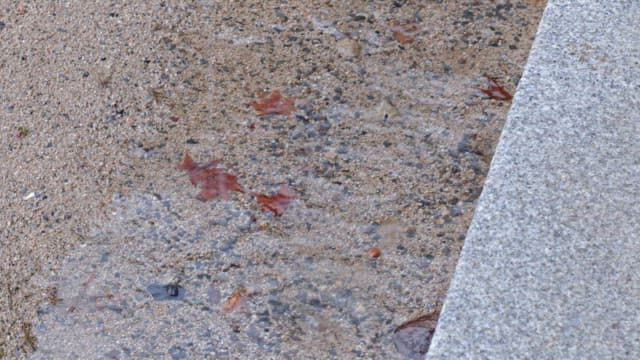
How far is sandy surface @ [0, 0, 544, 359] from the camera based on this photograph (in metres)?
2.12

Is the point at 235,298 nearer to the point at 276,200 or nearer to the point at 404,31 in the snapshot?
the point at 276,200

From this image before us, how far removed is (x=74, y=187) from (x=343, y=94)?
0.83 meters

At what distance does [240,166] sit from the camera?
2443mm

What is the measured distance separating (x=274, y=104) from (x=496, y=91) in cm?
67

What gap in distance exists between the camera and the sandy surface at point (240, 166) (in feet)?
6.94

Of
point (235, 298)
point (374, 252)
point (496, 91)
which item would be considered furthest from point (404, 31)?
point (235, 298)

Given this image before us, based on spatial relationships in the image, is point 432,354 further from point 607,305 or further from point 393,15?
point 393,15

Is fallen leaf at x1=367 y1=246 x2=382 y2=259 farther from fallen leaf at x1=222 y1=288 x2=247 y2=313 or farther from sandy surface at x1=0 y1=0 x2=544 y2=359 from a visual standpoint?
fallen leaf at x1=222 y1=288 x2=247 y2=313

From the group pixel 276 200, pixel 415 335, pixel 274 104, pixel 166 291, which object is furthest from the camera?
pixel 274 104

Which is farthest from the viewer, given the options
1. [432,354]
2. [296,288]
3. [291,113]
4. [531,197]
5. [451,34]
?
[451,34]

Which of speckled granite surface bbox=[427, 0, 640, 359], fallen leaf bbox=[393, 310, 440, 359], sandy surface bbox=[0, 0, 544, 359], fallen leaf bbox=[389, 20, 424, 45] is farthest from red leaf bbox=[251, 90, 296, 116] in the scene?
speckled granite surface bbox=[427, 0, 640, 359]

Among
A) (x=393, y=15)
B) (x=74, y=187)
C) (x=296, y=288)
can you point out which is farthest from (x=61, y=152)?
(x=393, y=15)

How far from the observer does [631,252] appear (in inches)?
59.3

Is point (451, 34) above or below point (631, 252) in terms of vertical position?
below
